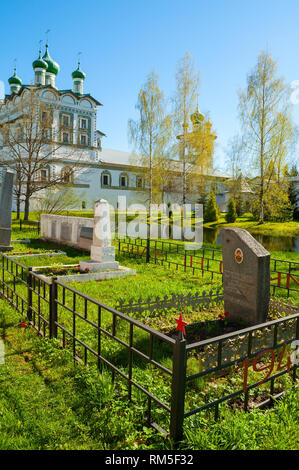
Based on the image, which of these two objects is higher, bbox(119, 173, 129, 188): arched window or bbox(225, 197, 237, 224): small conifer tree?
bbox(119, 173, 129, 188): arched window

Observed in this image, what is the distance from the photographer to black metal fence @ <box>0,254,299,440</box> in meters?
2.28

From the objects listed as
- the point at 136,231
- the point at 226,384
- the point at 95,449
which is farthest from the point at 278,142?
the point at 95,449

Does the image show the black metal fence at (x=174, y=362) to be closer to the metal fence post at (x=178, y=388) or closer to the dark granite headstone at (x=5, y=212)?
the metal fence post at (x=178, y=388)

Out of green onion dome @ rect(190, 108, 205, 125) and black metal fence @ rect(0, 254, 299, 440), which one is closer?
black metal fence @ rect(0, 254, 299, 440)

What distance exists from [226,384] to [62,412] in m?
1.69

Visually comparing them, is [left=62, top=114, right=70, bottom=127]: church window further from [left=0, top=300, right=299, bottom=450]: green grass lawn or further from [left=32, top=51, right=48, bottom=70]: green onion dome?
[left=0, top=300, right=299, bottom=450]: green grass lawn

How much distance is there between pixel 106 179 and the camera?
35.6 m

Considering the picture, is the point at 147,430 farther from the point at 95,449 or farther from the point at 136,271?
the point at 136,271

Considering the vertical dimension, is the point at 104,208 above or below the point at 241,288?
above

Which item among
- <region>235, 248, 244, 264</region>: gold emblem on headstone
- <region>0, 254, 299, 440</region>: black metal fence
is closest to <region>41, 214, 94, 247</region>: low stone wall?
<region>235, 248, 244, 264</region>: gold emblem on headstone

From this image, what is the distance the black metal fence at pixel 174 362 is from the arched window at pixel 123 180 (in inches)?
1281

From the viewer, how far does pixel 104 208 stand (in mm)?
9227

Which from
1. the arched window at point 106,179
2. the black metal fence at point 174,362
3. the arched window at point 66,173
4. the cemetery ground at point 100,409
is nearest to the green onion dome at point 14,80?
the arched window at point 106,179

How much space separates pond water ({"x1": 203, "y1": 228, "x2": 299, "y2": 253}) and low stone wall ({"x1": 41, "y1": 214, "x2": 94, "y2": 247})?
9.30 metres
